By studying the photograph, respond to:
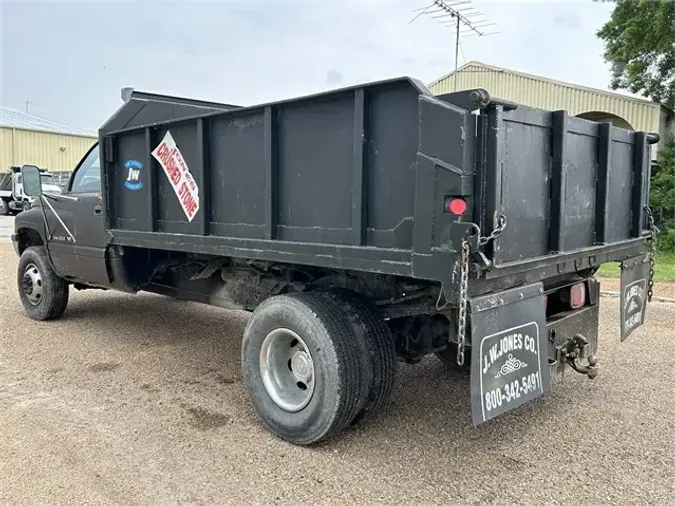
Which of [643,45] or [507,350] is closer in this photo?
[507,350]

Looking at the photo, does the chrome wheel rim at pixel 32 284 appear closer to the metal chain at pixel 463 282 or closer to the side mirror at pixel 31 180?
the side mirror at pixel 31 180

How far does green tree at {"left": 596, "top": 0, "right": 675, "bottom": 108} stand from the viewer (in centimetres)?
1617

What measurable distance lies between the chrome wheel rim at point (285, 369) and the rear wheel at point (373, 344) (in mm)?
376

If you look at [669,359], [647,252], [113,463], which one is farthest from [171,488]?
[669,359]

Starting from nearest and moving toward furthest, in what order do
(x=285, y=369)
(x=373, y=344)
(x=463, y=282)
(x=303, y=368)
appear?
(x=463, y=282) → (x=373, y=344) → (x=303, y=368) → (x=285, y=369)

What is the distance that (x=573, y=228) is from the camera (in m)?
3.68

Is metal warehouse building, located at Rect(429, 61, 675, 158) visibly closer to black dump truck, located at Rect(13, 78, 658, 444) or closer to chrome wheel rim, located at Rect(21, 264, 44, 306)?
chrome wheel rim, located at Rect(21, 264, 44, 306)

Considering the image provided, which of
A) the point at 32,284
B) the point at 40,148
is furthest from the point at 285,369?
the point at 40,148

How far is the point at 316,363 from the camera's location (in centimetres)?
346

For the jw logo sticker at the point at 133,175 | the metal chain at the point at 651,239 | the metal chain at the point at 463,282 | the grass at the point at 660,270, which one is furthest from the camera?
the grass at the point at 660,270

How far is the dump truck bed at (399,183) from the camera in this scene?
2.88 m

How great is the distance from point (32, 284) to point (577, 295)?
19.2ft

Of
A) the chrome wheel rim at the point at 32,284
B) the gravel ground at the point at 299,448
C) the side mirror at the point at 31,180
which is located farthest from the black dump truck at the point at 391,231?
the chrome wheel rim at the point at 32,284

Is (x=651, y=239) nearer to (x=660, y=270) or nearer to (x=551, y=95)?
(x=660, y=270)
